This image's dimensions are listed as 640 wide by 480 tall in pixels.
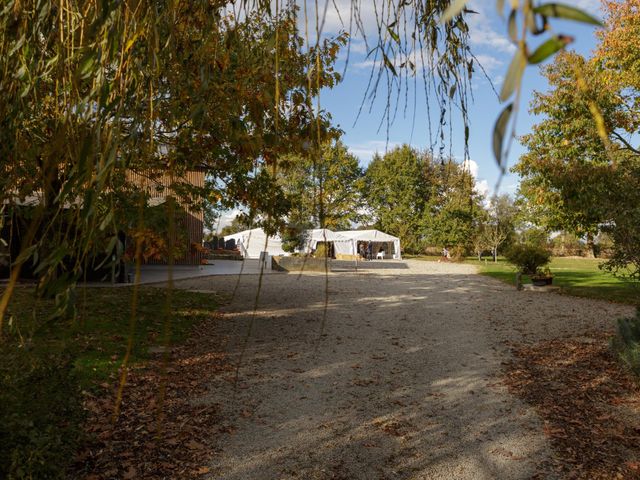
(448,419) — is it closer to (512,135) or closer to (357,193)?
(512,135)

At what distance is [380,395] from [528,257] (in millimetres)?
13532

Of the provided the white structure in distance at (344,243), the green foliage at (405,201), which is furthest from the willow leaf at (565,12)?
the green foliage at (405,201)

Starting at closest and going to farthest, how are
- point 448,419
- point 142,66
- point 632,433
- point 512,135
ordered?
point 512,135, point 142,66, point 632,433, point 448,419

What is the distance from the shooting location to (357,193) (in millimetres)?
44625

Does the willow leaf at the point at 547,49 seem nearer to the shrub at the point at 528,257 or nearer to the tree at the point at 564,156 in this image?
the tree at the point at 564,156

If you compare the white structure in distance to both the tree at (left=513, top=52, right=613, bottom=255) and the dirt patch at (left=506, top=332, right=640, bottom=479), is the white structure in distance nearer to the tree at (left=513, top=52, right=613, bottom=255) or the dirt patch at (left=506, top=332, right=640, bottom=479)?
the tree at (left=513, top=52, right=613, bottom=255)

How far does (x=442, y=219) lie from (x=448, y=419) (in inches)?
1575

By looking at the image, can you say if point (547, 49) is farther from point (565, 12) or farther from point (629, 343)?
point (629, 343)

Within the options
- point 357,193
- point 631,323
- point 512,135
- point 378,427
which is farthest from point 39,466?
point 357,193

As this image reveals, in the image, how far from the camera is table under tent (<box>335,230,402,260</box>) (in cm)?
3366

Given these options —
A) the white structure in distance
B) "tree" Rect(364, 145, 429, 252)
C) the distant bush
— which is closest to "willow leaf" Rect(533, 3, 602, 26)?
the distant bush

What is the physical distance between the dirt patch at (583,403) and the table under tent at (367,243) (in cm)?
2301

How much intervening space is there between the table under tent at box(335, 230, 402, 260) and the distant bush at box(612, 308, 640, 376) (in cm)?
2317

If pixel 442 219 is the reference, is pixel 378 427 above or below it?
below
